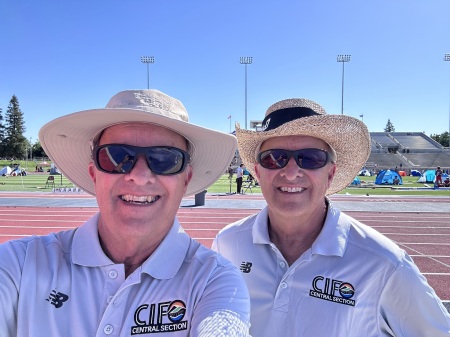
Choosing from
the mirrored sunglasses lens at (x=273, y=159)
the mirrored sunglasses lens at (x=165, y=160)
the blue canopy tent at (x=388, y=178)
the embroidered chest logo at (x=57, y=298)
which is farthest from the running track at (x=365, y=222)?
the blue canopy tent at (x=388, y=178)

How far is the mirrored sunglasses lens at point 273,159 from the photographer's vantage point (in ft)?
7.65

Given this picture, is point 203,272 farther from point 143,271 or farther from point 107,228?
point 107,228

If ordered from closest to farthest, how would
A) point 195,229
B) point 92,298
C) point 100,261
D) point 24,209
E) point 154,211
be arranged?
point 92,298 < point 100,261 < point 154,211 < point 195,229 < point 24,209

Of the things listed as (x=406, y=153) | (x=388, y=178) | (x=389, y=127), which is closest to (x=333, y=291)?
(x=388, y=178)

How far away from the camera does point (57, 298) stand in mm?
1421

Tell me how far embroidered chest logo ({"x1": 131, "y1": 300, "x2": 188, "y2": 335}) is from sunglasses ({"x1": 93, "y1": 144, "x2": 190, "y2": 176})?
58 centimetres

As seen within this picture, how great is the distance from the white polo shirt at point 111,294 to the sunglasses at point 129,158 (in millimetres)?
350

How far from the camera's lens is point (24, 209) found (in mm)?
14016

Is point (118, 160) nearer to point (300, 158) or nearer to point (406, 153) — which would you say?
point (300, 158)

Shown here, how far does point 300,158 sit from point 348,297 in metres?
0.87

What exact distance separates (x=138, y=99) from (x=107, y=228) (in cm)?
63

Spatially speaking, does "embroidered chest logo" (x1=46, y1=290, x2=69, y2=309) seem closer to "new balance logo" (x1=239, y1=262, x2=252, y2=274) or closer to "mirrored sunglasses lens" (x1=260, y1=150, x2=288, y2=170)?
"new balance logo" (x1=239, y1=262, x2=252, y2=274)

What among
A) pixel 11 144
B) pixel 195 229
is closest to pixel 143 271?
pixel 195 229

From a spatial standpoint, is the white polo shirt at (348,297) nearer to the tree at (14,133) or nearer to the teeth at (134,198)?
the teeth at (134,198)
